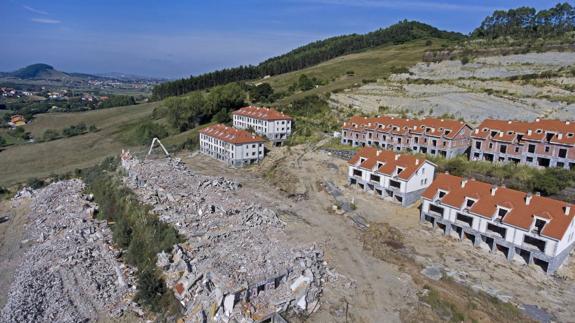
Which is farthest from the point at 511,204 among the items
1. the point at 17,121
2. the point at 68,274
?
the point at 17,121

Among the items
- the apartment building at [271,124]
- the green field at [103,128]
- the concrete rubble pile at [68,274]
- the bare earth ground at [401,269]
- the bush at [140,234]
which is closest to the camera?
the bare earth ground at [401,269]

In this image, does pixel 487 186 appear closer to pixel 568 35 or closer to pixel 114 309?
pixel 114 309

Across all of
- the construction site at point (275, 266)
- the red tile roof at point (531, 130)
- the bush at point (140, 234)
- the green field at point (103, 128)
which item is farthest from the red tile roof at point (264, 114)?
the red tile roof at point (531, 130)

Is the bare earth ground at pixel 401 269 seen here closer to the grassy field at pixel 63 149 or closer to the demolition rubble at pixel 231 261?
the demolition rubble at pixel 231 261

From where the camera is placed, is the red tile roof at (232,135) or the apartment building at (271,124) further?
the apartment building at (271,124)

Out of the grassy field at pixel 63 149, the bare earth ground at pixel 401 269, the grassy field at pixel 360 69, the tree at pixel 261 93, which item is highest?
the grassy field at pixel 360 69

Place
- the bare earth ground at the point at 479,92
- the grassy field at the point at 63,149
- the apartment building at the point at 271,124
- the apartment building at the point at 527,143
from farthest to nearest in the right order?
the grassy field at the point at 63,149
the apartment building at the point at 271,124
the bare earth ground at the point at 479,92
the apartment building at the point at 527,143

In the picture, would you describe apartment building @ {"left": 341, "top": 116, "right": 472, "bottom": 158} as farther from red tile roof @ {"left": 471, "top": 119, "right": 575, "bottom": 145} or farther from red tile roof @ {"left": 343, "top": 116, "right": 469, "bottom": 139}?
red tile roof @ {"left": 471, "top": 119, "right": 575, "bottom": 145}
